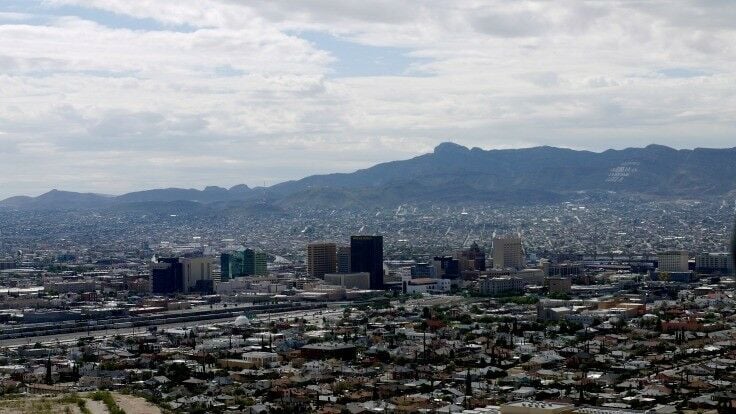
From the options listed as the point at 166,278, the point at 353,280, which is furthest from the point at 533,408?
the point at 166,278

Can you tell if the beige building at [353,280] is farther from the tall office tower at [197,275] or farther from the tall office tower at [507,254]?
the tall office tower at [507,254]

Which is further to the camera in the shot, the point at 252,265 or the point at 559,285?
the point at 252,265

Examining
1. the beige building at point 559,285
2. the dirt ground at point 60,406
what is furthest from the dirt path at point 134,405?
the beige building at point 559,285

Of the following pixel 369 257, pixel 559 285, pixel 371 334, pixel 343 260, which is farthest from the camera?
pixel 343 260

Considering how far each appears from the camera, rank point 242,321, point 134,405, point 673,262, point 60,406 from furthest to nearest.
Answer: point 673,262 → point 242,321 → point 134,405 → point 60,406

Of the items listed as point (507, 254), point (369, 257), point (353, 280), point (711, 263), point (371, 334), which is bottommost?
point (371, 334)

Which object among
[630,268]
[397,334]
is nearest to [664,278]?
[630,268]

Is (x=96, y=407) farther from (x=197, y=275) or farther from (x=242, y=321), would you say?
(x=197, y=275)

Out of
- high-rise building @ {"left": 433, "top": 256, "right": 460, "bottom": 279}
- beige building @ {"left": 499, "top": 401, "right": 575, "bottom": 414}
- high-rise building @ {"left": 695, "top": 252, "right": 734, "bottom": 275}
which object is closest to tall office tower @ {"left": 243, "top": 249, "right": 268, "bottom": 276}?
high-rise building @ {"left": 433, "top": 256, "right": 460, "bottom": 279}
